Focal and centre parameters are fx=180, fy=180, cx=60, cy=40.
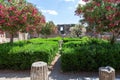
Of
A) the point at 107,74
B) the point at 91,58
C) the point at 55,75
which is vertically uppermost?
the point at 107,74

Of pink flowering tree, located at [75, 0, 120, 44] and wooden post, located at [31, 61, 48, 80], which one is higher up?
pink flowering tree, located at [75, 0, 120, 44]

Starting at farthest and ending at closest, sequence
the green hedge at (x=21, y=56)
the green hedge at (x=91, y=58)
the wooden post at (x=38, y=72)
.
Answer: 1. the green hedge at (x=21, y=56)
2. the green hedge at (x=91, y=58)
3. the wooden post at (x=38, y=72)

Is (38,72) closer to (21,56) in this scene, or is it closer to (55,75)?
(55,75)

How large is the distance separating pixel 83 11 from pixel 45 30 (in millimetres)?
24448

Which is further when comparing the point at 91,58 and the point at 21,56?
the point at 21,56

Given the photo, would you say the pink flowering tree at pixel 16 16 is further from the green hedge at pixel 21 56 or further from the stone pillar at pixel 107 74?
the stone pillar at pixel 107 74

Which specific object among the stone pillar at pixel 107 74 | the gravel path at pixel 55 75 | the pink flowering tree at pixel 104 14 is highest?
the pink flowering tree at pixel 104 14

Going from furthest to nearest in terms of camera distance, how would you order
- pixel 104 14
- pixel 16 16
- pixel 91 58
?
pixel 16 16 → pixel 104 14 → pixel 91 58

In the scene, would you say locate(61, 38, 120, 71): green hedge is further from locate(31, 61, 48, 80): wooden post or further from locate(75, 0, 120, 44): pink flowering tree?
locate(31, 61, 48, 80): wooden post

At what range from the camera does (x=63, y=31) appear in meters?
53.5

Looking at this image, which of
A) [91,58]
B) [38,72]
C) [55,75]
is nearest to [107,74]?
[38,72]

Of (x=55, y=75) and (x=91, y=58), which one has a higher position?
(x=91, y=58)

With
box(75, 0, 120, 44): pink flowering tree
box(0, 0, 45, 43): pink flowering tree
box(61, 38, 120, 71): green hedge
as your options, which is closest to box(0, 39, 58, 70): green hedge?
box(61, 38, 120, 71): green hedge

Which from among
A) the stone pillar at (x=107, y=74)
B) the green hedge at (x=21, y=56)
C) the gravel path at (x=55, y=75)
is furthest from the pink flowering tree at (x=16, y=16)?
the stone pillar at (x=107, y=74)
